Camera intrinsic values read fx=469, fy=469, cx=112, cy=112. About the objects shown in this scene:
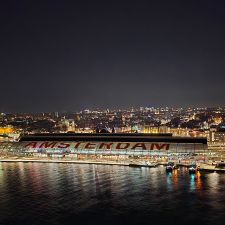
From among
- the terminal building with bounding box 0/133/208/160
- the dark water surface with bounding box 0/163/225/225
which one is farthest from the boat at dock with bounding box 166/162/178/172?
the terminal building with bounding box 0/133/208/160

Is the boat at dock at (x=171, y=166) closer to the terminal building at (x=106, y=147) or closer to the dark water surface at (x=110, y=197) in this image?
the dark water surface at (x=110, y=197)

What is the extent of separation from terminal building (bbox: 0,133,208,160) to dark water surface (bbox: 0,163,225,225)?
17.1 ft

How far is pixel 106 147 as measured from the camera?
1962 inches

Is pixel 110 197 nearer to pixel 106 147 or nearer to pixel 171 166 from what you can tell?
pixel 171 166

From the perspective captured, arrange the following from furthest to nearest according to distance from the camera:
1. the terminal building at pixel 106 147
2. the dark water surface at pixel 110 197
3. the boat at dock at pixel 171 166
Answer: the terminal building at pixel 106 147 → the boat at dock at pixel 171 166 → the dark water surface at pixel 110 197

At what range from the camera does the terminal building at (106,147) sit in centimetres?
4703

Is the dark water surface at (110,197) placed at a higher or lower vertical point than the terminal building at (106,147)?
lower

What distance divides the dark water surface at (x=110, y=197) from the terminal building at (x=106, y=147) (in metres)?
5.21

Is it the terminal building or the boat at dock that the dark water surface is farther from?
the terminal building

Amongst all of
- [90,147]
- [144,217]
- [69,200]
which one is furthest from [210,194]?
[90,147]

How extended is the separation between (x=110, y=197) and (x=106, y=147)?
1901cm

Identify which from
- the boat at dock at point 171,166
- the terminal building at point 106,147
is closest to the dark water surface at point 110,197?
the boat at dock at point 171,166

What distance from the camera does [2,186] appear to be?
115 ft

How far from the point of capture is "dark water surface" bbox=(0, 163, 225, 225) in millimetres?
26453
